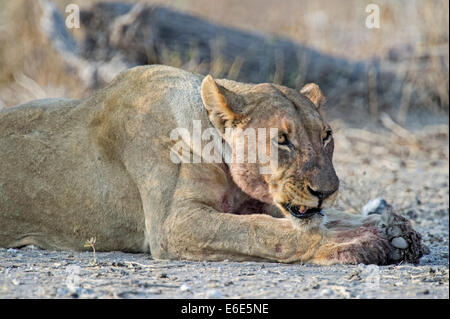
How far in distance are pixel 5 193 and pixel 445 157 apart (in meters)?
6.53

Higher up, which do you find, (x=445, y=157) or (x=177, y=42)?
(x=177, y=42)

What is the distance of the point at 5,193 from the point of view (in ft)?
17.6

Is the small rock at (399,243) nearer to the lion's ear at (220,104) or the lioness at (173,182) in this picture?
the lioness at (173,182)

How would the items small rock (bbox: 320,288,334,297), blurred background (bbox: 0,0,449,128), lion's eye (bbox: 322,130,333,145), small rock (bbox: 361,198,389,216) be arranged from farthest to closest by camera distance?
blurred background (bbox: 0,0,449,128) → small rock (bbox: 361,198,389,216) → lion's eye (bbox: 322,130,333,145) → small rock (bbox: 320,288,334,297)

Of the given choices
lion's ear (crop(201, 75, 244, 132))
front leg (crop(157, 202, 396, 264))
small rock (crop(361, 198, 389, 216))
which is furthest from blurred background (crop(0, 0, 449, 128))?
front leg (crop(157, 202, 396, 264))

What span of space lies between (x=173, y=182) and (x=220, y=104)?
0.59 metres

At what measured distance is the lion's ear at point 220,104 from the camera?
4.71 metres

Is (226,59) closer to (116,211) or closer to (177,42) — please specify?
(177,42)

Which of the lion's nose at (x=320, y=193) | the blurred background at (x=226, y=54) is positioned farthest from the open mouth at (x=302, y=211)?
the blurred background at (x=226, y=54)

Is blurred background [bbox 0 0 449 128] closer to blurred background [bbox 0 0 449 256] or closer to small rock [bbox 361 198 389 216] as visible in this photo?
blurred background [bbox 0 0 449 256]

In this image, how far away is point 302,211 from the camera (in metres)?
4.54

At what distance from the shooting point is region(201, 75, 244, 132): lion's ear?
185 inches

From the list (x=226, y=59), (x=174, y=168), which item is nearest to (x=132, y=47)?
(x=226, y=59)

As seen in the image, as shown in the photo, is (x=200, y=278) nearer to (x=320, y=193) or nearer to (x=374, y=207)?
(x=320, y=193)
